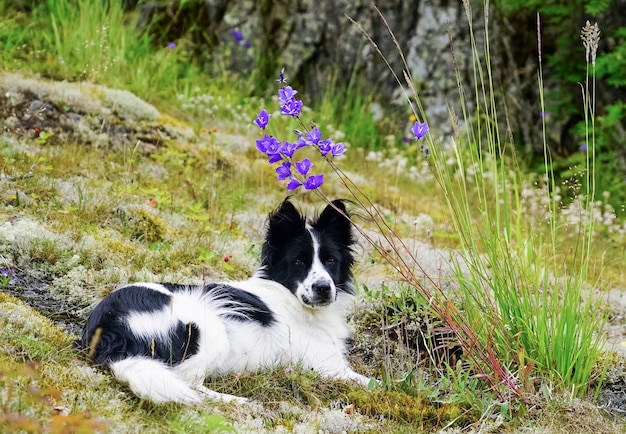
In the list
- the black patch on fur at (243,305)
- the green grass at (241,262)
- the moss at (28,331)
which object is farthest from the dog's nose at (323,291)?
the moss at (28,331)

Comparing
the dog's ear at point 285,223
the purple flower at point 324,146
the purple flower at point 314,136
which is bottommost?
the dog's ear at point 285,223

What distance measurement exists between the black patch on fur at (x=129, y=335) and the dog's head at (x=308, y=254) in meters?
0.79

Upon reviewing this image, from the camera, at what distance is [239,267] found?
5641 mm

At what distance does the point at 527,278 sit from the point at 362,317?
56.5 inches

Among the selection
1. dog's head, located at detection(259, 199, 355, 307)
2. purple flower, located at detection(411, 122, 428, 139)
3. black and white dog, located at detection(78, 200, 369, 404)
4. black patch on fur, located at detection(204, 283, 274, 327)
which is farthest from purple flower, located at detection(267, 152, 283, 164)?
black patch on fur, located at detection(204, 283, 274, 327)

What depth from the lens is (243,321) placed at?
4.24 meters

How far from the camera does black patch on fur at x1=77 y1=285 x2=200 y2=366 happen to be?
363 centimetres

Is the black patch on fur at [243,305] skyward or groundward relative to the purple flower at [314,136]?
groundward

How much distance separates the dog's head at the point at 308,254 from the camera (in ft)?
14.4

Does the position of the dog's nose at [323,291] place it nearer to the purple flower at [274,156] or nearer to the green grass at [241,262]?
the green grass at [241,262]

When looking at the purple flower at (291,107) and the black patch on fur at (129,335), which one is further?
the black patch on fur at (129,335)

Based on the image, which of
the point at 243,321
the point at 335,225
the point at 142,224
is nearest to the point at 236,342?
the point at 243,321

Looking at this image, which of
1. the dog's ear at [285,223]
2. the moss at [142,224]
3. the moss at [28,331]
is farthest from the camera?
the moss at [142,224]

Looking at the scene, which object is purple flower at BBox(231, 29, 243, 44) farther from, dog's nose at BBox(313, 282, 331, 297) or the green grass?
dog's nose at BBox(313, 282, 331, 297)
